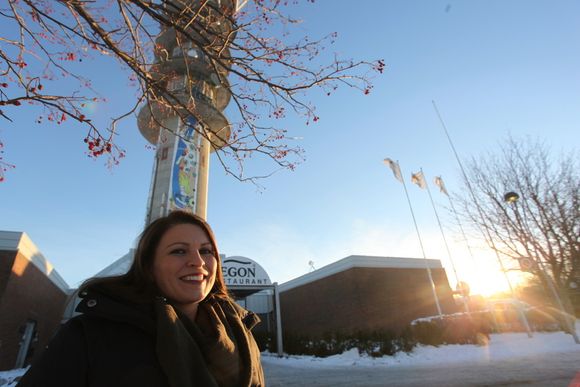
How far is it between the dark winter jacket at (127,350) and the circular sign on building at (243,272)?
1684cm

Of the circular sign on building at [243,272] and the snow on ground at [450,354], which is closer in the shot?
the snow on ground at [450,354]

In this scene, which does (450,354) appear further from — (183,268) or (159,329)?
(159,329)

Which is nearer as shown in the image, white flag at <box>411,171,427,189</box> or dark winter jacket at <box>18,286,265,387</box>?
dark winter jacket at <box>18,286,265,387</box>

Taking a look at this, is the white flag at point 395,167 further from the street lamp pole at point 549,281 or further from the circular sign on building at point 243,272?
the circular sign on building at point 243,272

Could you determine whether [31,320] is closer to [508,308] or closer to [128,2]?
[128,2]

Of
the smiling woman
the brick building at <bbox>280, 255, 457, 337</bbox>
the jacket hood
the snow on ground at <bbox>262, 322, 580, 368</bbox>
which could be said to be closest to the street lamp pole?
the snow on ground at <bbox>262, 322, 580, 368</bbox>

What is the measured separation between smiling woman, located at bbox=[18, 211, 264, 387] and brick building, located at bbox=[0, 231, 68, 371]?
50.5 ft

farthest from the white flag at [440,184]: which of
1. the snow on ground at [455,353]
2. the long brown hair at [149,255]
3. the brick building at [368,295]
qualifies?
the long brown hair at [149,255]

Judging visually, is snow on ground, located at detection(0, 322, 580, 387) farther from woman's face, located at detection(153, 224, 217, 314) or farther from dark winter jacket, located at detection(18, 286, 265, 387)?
dark winter jacket, located at detection(18, 286, 265, 387)

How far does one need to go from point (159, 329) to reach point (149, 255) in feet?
2.00

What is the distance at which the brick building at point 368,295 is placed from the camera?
18.6m

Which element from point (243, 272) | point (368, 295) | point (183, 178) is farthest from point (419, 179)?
point (183, 178)

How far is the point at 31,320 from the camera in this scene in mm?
16094

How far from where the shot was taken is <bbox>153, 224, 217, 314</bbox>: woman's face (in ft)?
6.24
